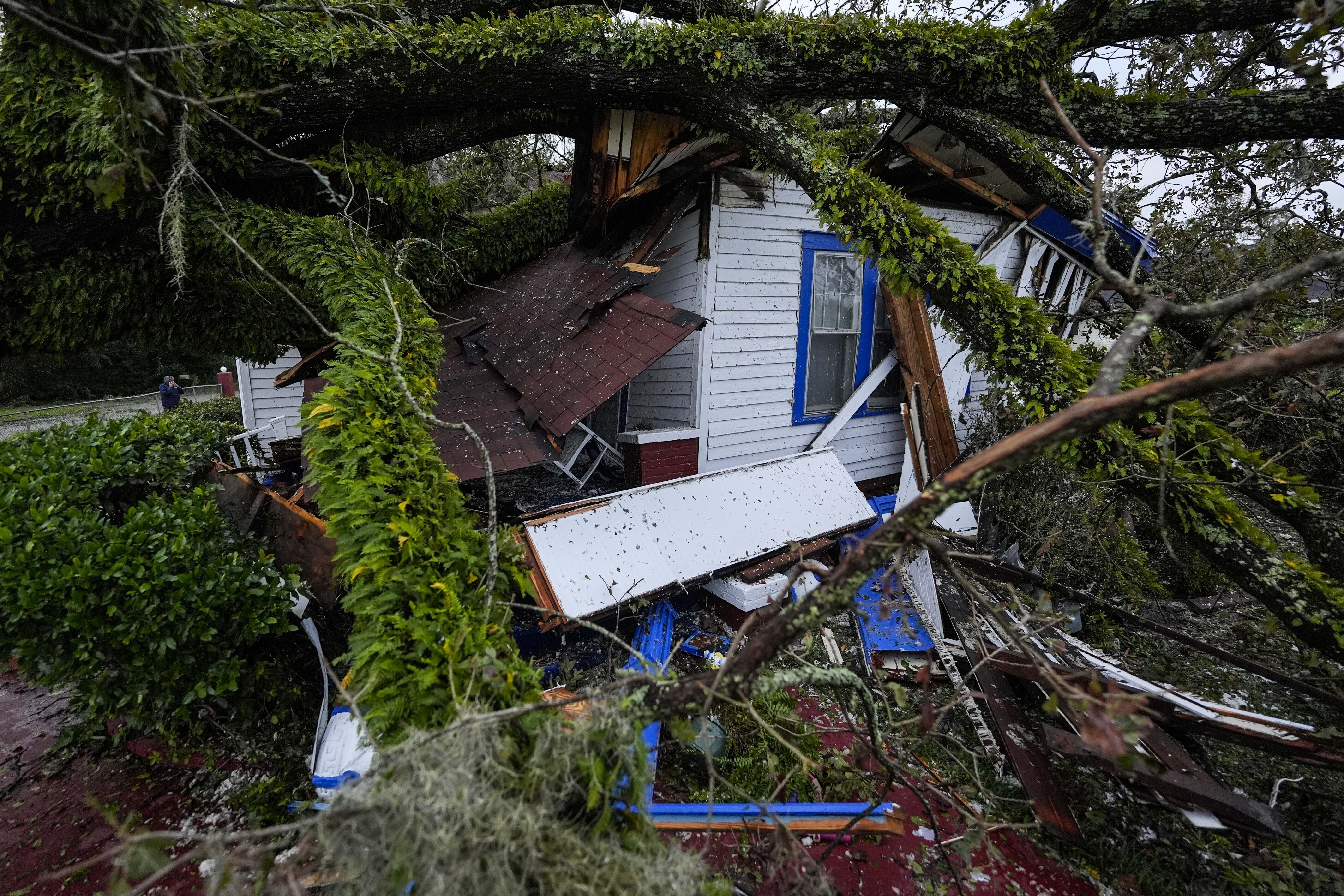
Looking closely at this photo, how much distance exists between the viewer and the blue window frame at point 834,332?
22.3 feet

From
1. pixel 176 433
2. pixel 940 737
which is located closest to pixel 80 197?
pixel 176 433

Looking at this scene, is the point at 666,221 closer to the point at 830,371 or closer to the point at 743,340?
the point at 743,340

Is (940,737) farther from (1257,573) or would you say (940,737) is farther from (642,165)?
(642,165)

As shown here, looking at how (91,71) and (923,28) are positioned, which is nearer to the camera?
(91,71)

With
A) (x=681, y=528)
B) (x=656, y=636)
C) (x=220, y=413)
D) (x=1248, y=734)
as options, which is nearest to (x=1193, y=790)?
(x=1248, y=734)

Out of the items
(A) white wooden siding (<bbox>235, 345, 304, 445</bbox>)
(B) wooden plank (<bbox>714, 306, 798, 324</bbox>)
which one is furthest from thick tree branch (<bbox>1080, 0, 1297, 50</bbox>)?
(A) white wooden siding (<bbox>235, 345, 304, 445</bbox>)

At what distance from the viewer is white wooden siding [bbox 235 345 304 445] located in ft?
29.6

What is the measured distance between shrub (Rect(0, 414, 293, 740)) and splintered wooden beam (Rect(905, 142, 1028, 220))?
735 cm

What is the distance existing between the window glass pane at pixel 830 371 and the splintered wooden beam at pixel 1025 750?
134 inches

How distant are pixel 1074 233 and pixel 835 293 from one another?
3553 mm

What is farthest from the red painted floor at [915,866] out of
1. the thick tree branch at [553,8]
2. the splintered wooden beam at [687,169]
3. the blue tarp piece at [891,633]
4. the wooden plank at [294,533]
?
the thick tree branch at [553,8]

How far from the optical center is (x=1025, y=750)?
A: 3.62 metres

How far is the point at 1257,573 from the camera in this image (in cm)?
302

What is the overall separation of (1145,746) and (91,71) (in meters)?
8.57
